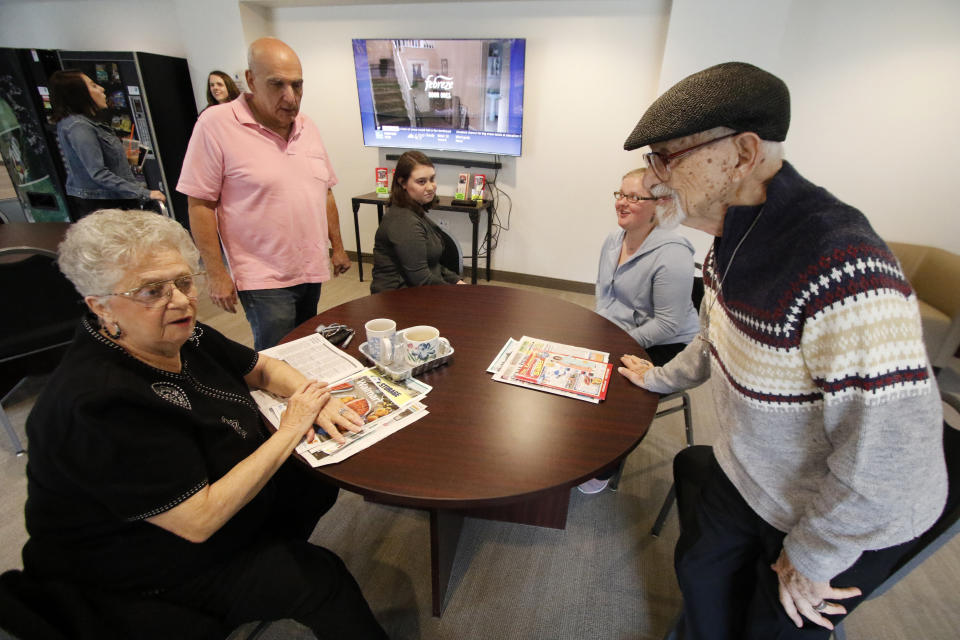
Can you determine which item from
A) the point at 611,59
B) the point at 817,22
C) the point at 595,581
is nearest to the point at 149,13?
the point at 611,59

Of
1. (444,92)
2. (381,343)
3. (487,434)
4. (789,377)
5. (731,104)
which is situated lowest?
(487,434)

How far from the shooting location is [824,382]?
69cm

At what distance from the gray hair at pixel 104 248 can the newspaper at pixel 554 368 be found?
853mm

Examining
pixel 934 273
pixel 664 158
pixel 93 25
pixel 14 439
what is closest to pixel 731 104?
pixel 664 158

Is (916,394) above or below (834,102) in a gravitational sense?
below

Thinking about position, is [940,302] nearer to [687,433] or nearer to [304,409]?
[687,433]

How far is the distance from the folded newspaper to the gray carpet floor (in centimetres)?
74

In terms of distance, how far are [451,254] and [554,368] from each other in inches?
51.3

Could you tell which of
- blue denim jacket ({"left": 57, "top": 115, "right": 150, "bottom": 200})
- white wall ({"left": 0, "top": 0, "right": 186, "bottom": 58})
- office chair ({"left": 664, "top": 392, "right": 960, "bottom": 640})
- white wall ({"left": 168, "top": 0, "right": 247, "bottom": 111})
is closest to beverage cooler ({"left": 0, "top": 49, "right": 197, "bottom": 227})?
white wall ({"left": 168, "top": 0, "right": 247, "bottom": 111})

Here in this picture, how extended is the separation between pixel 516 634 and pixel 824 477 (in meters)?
0.98

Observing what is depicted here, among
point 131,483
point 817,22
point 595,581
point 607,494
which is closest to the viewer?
point 131,483

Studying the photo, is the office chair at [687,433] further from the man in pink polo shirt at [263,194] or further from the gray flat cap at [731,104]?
the man in pink polo shirt at [263,194]

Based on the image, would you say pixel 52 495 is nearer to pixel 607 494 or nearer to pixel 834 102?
pixel 607 494

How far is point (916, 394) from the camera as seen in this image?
24.3 inches
